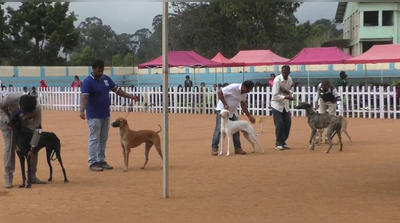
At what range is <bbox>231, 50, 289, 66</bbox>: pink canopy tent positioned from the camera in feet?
109

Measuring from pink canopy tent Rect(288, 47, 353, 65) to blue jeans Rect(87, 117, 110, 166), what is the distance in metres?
18.2

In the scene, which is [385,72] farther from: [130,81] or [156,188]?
[156,188]

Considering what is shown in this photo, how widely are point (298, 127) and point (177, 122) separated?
5213 mm

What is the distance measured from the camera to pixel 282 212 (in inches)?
298

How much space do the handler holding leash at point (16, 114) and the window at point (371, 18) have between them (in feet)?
128

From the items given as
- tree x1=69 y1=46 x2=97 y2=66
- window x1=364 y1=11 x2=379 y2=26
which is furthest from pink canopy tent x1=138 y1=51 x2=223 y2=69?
tree x1=69 y1=46 x2=97 y2=66

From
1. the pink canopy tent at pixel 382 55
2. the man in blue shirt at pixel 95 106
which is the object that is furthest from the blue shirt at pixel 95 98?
the pink canopy tent at pixel 382 55

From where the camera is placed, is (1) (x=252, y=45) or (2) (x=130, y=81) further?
(1) (x=252, y=45)

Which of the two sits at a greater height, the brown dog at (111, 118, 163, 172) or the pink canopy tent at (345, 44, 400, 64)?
the pink canopy tent at (345, 44, 400, 64)

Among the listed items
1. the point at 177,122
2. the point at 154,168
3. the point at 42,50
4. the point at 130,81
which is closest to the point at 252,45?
the point at 130,81

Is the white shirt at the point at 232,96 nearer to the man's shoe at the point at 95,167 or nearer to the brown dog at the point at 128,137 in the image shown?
the brown dog at the point at 128,137

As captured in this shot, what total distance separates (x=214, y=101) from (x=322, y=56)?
519cm

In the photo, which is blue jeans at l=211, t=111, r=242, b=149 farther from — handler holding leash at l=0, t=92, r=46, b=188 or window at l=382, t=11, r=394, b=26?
window at l=382, t=11, r=394, b=26

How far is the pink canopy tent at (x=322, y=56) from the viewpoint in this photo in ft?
93.1
